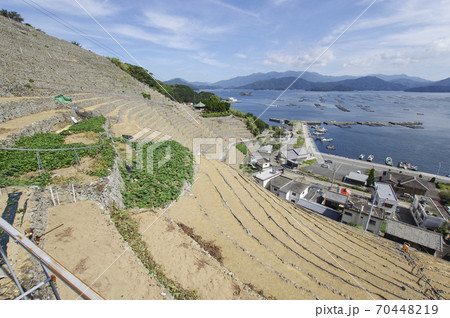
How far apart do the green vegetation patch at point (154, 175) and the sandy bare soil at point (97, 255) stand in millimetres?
1805

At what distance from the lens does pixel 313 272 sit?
22.3ft

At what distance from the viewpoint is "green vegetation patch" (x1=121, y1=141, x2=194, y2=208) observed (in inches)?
302

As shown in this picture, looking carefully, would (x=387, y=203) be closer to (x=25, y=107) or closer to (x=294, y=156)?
(x=294, y=156)

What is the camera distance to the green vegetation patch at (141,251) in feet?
15.1

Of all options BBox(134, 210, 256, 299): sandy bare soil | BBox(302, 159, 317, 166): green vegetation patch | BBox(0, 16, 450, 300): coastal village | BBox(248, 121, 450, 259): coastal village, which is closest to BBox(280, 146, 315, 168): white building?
BBox(248, 121, 450, 259): coastal village

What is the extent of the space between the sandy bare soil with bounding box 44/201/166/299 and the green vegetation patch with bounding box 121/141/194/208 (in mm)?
1805

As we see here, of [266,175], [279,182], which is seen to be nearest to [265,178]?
[266,175]

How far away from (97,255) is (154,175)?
457 cm

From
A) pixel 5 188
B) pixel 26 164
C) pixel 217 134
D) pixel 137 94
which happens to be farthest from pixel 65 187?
pixel 137 94

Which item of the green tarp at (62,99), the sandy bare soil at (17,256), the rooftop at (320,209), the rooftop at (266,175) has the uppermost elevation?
the green tarp at (62,99)

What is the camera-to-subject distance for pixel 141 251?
17.6ft

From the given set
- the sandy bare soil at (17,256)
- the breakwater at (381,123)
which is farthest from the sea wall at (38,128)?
the breakwater at (381,123)

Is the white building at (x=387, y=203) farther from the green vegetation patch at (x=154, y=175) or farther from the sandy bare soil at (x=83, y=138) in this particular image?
the sandy bare soil at (x=83, y=138)

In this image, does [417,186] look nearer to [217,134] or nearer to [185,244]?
[217,134]
